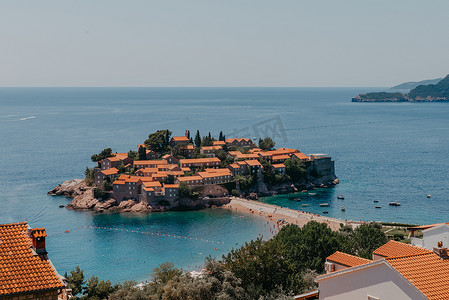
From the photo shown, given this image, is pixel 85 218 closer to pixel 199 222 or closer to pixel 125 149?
pixel 199 222

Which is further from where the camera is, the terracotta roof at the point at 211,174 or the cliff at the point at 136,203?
the terracotta roof at the point at 211,174

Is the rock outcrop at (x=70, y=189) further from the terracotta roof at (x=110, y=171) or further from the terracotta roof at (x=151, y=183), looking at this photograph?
the terracotta roof at (x=151, y=183)

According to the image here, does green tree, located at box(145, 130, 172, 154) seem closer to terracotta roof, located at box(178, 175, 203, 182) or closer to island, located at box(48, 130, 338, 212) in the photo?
island, located at box(48, 130, 338, 212)

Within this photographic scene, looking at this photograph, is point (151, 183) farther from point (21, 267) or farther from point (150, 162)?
point (21, 267)

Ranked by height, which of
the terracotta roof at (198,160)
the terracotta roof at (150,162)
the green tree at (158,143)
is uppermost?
the green tree at (158,143)

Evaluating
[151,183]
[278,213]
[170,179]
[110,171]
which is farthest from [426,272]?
[110,171]

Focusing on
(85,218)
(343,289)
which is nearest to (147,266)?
(85,218)

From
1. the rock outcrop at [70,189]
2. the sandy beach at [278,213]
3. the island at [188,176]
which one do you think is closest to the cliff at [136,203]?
the island at [188,176]
